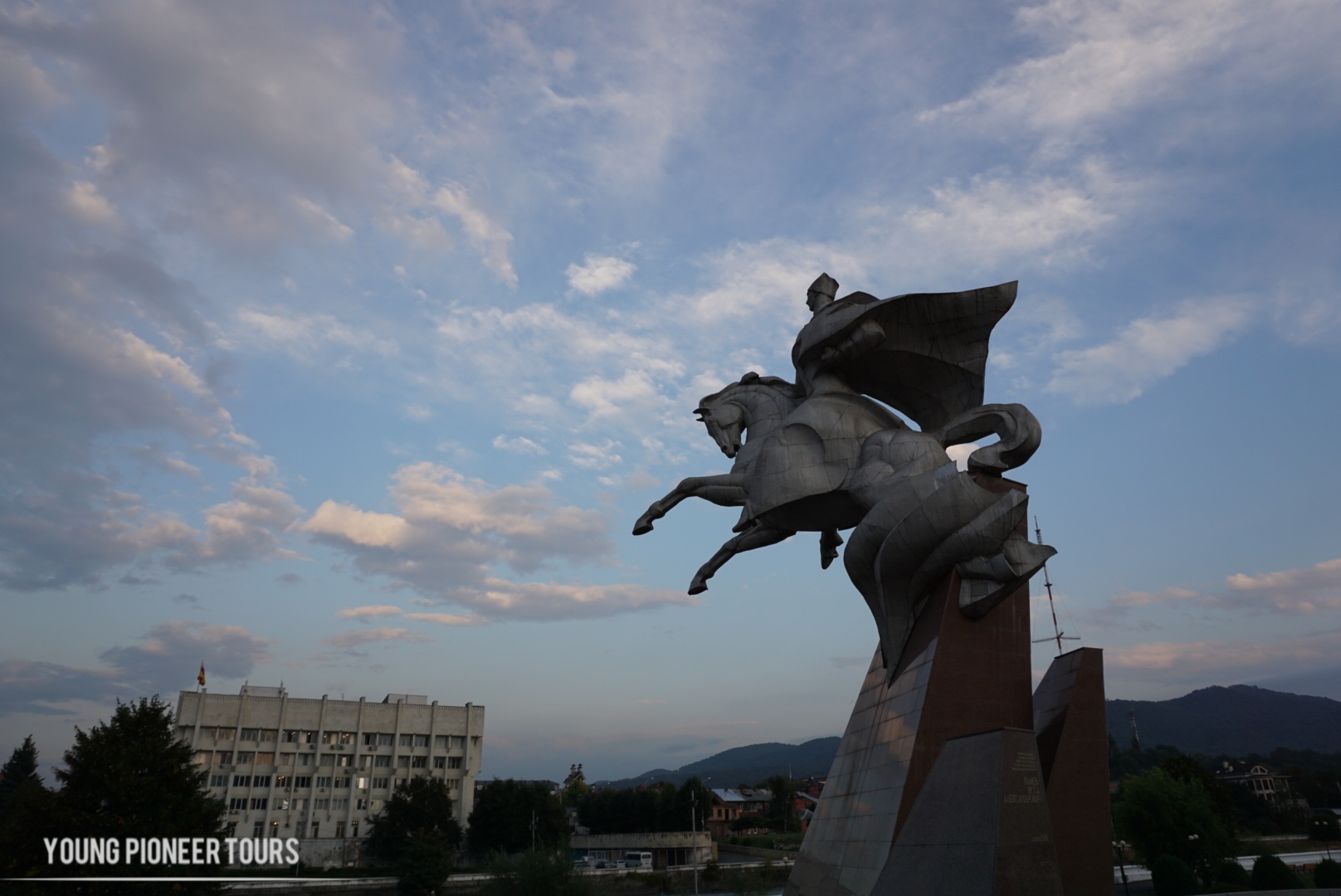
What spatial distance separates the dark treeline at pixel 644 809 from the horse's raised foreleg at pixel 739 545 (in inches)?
1881

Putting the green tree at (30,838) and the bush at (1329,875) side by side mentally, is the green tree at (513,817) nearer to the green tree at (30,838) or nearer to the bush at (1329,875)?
the green tree at (30,838)

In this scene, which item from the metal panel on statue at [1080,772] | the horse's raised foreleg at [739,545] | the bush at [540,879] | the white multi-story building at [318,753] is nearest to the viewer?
the metal panel on statue at [1080,772]

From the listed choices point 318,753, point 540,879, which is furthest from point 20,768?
point 540,879

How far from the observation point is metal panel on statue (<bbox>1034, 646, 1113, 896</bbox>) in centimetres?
1344

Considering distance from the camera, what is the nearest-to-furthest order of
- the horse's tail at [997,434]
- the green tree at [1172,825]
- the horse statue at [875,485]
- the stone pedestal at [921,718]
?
1. the stone pedestal at [921,718]
2. the horse statue at [875,485]
3. the horse's tail at [997,434]
4. the green tree at [1172,825]

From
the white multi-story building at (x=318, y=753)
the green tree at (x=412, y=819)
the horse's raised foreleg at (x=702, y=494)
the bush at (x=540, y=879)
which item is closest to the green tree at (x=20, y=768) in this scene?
the white multi-story building at (x=318, y=753)

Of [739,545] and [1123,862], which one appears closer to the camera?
[739,545]

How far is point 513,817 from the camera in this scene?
55.9 m

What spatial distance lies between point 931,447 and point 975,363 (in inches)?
88.6

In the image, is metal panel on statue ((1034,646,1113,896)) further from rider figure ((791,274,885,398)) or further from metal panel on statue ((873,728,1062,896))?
rider figure ((791,274,885,398))

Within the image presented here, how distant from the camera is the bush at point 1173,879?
24469 mm

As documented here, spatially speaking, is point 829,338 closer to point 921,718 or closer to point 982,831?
point 921,718

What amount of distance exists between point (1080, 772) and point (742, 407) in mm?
10174

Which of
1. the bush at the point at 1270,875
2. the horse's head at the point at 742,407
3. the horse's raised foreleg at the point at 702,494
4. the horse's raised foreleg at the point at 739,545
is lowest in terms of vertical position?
the bush at the point at 1270,875
